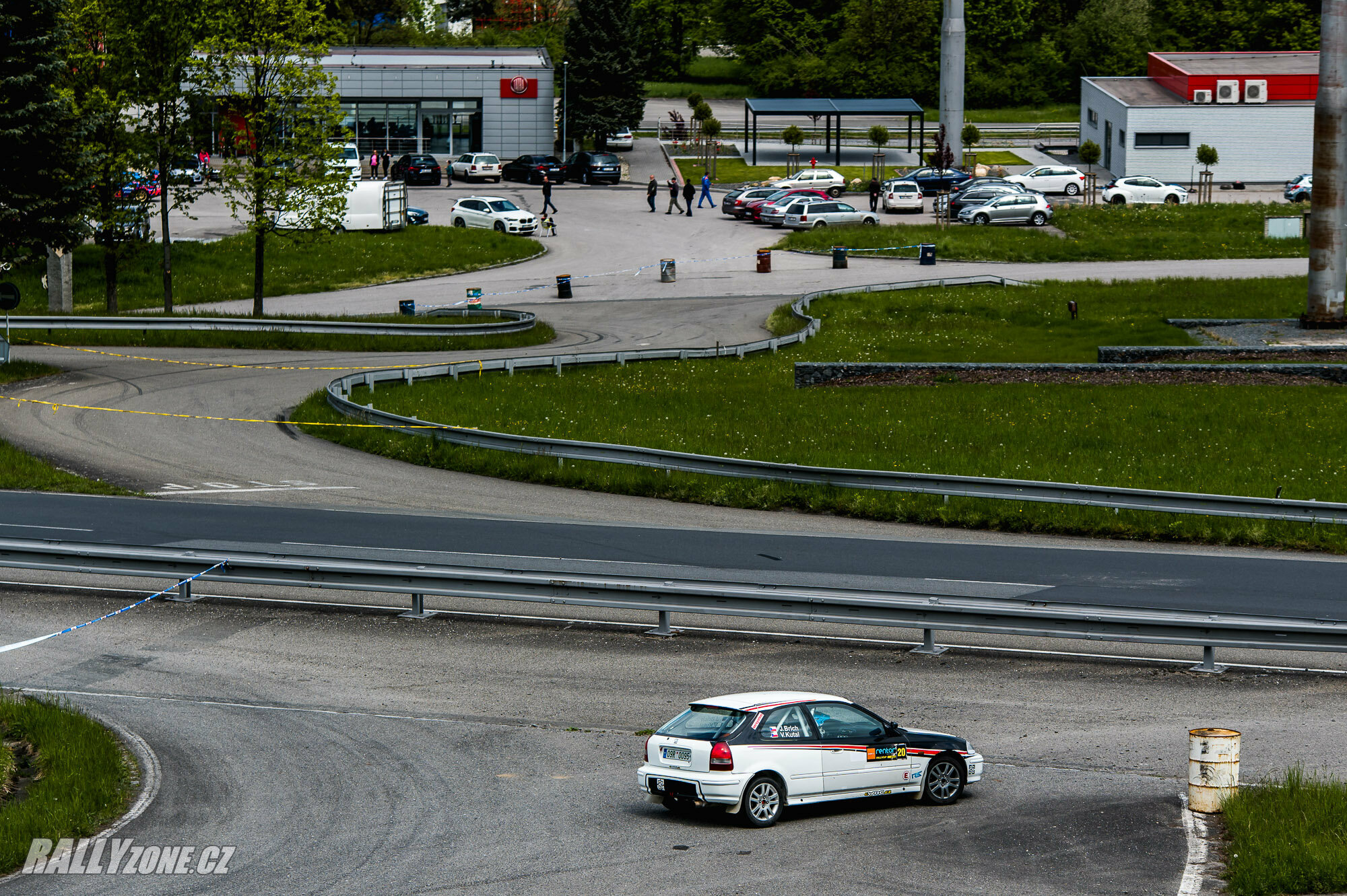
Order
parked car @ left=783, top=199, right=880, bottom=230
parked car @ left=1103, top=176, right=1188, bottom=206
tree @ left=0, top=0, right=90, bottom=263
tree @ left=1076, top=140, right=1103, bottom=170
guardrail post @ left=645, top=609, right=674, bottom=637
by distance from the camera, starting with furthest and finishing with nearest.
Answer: tree @ left=1076, top=140, right=1103, bottom=170 < parked car @ left=1103, top=176, right=1188, bottom=206 < parked car @ left=783, top=199, right=880, bottom=230 < tree @ left=0, top=0, right=90, bottom=263 < guardrail post @ left=645, top=609, right=674, bottom=637

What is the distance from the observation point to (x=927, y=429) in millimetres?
27266

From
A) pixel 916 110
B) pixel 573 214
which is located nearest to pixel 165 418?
pixel 573 214

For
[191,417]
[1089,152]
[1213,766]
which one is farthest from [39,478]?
[1089,152]

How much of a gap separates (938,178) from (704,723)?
6214cm

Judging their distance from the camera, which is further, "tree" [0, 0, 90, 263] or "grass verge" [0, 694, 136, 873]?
"tree" [0, 0, 90, 263]

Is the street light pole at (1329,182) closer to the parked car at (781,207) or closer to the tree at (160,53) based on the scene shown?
the parked car at (781,207)

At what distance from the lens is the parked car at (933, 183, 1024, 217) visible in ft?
206

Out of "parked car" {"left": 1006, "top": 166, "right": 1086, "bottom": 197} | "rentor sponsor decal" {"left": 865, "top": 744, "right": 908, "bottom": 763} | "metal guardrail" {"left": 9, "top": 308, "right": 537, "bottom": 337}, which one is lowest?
"rentor sponsor decal" {"left": 865, "top": 744, "right": 908, "bottom": 763}

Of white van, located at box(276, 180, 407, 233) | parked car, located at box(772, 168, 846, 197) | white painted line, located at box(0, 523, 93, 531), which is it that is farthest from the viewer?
parked car, located at box(772, 168, 846, 197)

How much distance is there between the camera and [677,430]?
27359mm

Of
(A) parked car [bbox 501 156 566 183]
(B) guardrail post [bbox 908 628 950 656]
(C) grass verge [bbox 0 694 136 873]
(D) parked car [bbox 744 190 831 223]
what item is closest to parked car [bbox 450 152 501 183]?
(A) parked car [bbox 501 156 566 183]

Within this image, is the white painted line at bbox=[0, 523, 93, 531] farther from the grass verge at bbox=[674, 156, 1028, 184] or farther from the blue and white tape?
the grass verge at bbox=[674, 156, 1028, 184]

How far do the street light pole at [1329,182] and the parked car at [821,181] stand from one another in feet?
106

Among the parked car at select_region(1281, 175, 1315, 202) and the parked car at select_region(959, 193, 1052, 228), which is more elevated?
the parked car at select_region(1281, 175, 1315, 202)
